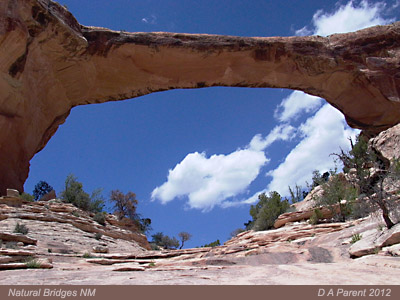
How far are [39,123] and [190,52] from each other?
355 inches

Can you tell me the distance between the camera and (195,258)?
8.27 meters

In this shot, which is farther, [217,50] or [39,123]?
[217,50]

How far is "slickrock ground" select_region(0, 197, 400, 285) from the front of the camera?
422 centimetres

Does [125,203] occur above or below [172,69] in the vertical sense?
below

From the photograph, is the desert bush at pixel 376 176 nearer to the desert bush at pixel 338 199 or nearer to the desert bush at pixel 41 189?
the desert bush at pixel 338 199

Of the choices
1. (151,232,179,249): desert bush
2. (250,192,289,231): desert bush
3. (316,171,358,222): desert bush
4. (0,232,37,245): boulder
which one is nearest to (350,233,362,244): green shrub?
(316,171,358,222): desert bush

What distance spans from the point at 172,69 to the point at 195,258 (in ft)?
45.4

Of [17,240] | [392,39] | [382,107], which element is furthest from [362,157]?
[17,240]

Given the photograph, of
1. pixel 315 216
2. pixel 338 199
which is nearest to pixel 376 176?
pixel 338 199

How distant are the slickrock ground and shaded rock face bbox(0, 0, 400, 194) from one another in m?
4.76

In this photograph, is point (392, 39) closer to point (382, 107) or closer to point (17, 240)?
point (382, 107)

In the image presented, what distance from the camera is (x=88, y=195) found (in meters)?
17.8

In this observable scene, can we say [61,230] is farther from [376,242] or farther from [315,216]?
[376,242]
